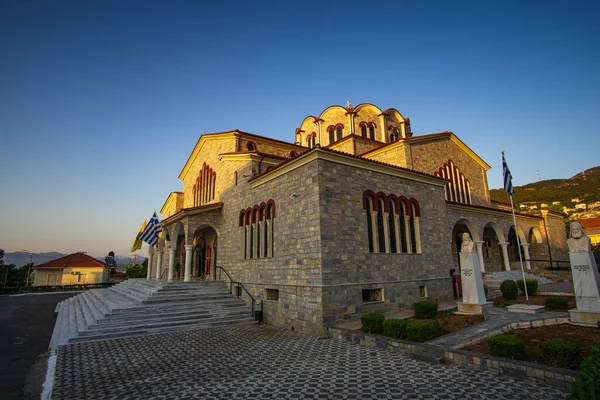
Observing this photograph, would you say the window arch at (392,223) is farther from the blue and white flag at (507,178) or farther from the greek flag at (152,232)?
the greek flag at (152,232)

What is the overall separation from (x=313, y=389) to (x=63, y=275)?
154 feet

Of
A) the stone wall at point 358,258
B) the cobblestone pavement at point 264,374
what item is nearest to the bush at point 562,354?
the cobblestone pavement at point 264,374

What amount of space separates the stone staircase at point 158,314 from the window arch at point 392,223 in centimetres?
641

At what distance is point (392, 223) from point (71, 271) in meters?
44.5

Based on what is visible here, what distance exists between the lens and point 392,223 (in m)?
13.5

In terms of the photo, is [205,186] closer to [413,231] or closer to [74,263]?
[413,231]

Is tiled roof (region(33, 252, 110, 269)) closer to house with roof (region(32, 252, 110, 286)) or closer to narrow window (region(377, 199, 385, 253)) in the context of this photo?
house with roof (region(32, 252, 110, 286))

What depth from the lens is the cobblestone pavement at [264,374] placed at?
5.52 m

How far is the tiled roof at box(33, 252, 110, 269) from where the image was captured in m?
40.3

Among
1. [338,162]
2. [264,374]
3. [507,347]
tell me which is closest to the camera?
[507,347]

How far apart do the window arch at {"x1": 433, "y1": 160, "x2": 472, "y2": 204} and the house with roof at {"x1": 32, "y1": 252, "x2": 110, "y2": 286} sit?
4381 cm

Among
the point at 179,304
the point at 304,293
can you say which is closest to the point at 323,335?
the point at 304,293

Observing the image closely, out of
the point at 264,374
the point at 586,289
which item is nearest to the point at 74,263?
the point at 264,374

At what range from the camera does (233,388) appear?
596cm
